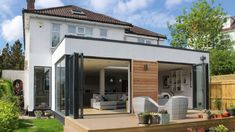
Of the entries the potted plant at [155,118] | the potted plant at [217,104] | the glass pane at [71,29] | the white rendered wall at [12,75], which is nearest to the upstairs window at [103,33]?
the glass pane at [71,29]

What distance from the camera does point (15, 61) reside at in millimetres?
47062

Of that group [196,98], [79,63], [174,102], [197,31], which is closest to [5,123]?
[79,63]

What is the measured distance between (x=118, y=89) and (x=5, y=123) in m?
20.0

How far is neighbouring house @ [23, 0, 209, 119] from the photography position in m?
14.5

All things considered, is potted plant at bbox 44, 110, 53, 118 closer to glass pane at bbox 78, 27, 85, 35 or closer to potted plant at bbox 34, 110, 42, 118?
potted plant at bbox 34, 110, 42, 118

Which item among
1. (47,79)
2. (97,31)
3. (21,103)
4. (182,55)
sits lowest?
(21,103)

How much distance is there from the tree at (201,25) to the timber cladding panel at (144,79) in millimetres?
21729

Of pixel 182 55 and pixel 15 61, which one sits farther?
pixel 15 61

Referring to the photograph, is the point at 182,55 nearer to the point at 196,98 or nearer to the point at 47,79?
the point at 196,98

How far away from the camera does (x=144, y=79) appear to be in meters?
16.3

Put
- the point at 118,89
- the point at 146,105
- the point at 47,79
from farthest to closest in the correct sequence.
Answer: the point at 118,89
the point at 47,79
the point at 146,105

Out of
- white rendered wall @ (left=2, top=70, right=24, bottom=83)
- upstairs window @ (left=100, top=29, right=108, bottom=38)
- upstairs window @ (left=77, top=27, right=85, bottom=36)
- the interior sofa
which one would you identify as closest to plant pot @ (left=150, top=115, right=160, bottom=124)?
the interior sofa

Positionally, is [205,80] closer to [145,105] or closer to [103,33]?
[145,105]

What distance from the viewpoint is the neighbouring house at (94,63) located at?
14461mm
